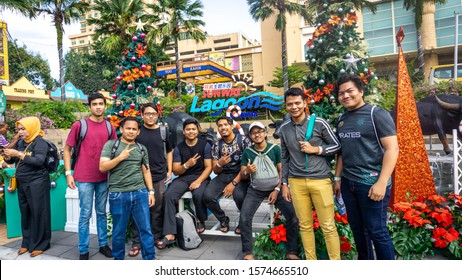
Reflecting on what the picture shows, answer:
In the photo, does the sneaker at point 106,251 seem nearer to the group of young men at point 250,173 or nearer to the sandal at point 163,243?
the group of young men at point 250,173

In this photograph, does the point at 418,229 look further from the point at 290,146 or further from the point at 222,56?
the point at 222,56

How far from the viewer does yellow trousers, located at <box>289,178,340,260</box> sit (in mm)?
2465

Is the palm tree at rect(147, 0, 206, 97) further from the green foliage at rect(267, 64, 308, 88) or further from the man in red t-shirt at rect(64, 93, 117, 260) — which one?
the man in red t-shirt at rect(64, 93, 117, 260)

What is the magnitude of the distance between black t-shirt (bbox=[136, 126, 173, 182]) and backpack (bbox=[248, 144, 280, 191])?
113 cm

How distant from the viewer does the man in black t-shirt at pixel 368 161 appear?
216cm

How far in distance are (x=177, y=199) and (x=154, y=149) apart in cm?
68

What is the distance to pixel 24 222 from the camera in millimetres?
3506

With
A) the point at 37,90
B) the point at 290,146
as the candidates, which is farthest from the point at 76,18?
the point at 290,146

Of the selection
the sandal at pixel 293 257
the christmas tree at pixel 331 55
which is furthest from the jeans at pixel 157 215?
the christmas tree at pixel 331 55

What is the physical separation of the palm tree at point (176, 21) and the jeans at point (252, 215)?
48.4 feet

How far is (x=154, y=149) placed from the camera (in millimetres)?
3406

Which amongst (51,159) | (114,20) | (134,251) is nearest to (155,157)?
(134,251)

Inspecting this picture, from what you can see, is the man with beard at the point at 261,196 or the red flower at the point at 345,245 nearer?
the red flower at the point at 345,245

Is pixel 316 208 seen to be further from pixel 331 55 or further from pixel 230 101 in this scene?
pixel 230 101
